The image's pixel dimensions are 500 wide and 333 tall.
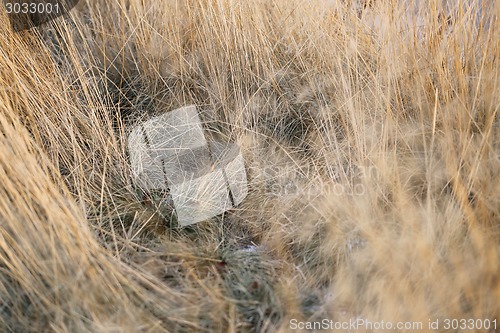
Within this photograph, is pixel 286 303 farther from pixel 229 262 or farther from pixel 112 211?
pixel 112 211

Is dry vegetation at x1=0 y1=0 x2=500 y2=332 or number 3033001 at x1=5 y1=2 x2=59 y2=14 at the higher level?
number 3033001 at x1=5 y1=2 x2=59 y2=14

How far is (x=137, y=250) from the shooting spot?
1576 millimetres

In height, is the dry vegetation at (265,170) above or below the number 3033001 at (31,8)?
below

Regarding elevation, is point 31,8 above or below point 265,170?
above

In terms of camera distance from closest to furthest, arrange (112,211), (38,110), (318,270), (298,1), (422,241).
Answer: (422,241), (318,270), (112,211), (38,110), (298,1)

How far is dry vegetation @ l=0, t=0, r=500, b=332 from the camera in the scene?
1316 millimetres

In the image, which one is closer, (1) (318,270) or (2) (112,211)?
(1) (318,270)

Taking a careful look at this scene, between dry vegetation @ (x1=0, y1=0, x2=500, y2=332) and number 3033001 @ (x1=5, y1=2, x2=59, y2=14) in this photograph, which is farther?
number 3033001 @ (x1=5, y1=2, x2=59, y2=14)

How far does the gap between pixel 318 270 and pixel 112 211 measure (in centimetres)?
67

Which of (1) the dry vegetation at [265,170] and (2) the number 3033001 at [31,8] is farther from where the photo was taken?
(2) the number 3033001 at [31,8]

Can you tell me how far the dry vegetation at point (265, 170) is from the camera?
1316mm

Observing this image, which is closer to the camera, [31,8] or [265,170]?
[265,170]

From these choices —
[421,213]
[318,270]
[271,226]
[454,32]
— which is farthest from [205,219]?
[454,32]

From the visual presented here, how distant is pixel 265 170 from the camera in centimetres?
185
